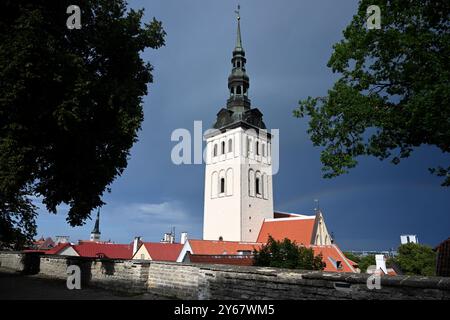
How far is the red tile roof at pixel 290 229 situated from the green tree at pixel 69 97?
3843cm

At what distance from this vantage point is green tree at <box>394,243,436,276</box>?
45.6m

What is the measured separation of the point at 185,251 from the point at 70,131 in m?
31.5

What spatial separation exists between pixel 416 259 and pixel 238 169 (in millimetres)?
26301

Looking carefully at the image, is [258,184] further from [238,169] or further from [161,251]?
[161,251]

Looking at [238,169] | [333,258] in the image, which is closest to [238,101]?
[238,169]

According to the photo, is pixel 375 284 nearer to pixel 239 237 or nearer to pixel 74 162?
pixel 74 162

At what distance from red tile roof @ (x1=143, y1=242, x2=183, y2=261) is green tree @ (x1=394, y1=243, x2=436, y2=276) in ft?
99.5

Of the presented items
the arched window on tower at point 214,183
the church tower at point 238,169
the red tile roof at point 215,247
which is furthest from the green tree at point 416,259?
the arched window on tower at point 214,183

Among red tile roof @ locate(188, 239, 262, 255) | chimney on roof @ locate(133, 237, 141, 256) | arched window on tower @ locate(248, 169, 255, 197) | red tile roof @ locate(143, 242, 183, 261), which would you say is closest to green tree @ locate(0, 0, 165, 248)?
red tile roof @ locate(188, 239, 262, 255)

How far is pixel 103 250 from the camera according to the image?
5128 centimetres

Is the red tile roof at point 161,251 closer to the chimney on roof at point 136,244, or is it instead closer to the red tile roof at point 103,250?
the red tile roof at point 103,250

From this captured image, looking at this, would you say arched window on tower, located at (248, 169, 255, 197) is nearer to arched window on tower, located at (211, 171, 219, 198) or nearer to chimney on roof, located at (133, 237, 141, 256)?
arched window on tower, located at (211, 171, 219, 198)

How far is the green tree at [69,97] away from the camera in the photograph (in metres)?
11.1
